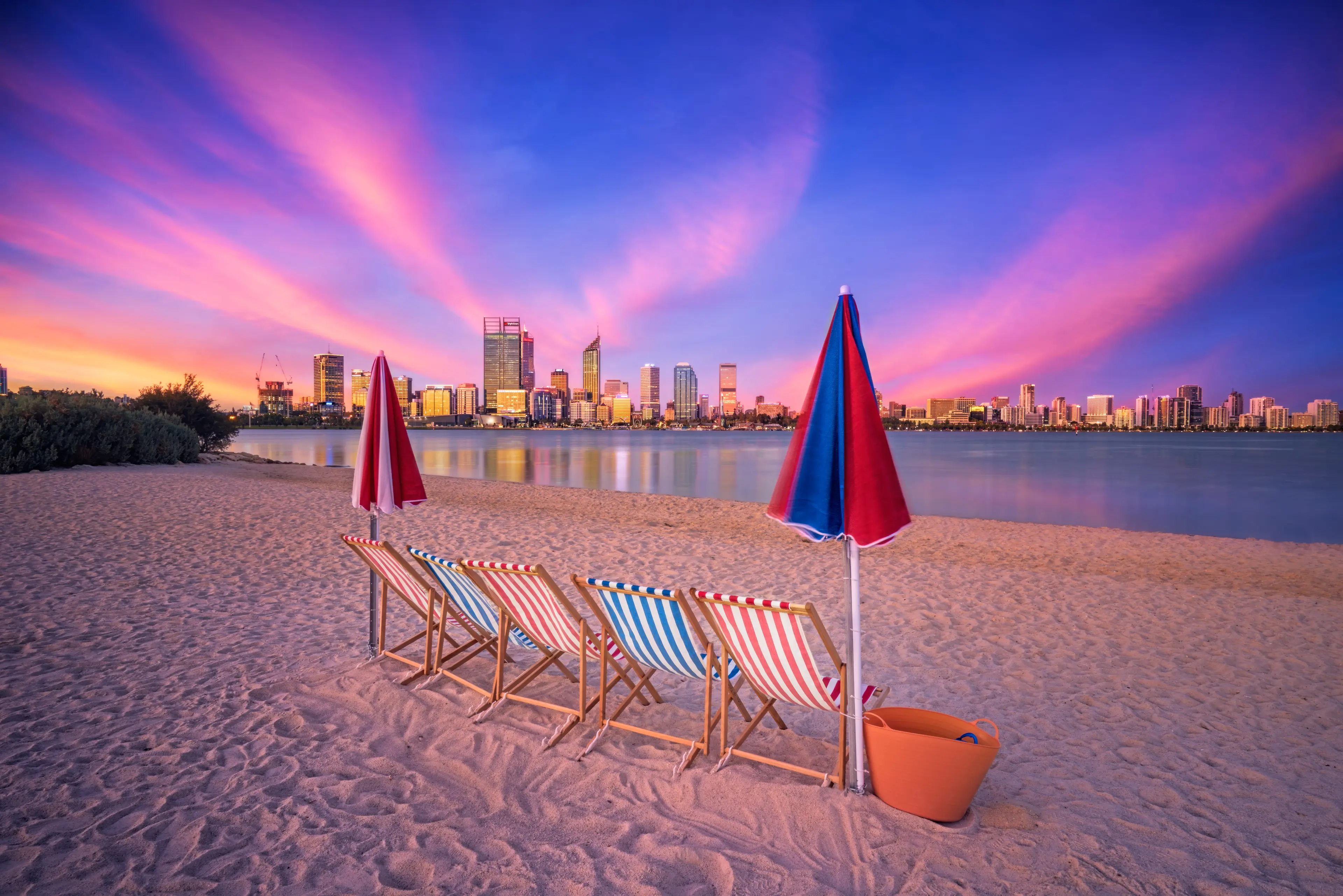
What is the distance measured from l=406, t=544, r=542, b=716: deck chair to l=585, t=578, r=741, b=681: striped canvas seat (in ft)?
2.98

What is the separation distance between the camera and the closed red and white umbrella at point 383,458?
4.02 meters

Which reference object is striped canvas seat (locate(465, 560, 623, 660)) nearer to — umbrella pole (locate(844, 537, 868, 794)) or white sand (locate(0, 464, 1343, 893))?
white sand (locate(0, 464, 1343, 893))

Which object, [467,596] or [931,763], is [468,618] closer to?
[467,596]

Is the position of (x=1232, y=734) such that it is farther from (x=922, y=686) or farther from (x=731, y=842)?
(x=731, y=842)

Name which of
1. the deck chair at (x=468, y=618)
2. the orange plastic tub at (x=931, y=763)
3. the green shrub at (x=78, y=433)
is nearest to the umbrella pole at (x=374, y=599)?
the deck chair at (x=468, y=618)

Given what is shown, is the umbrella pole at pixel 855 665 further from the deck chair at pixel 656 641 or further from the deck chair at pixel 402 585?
the deck chair at pixel 402 585

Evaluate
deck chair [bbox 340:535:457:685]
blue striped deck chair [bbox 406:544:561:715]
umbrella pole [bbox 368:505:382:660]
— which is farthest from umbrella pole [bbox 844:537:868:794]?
umbrella pole [bbox 368:505:382:660]

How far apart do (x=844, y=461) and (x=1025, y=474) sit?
3851cm

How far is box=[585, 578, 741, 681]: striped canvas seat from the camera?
8.97ft

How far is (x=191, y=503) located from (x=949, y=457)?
171 ft

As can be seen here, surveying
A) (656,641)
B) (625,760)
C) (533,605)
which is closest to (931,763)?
(656,641)

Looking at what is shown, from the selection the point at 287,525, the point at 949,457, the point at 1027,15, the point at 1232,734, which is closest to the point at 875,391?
the point at 1232,734

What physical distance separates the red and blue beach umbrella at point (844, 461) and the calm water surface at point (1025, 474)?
58.1 ft

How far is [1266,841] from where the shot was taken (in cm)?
250
